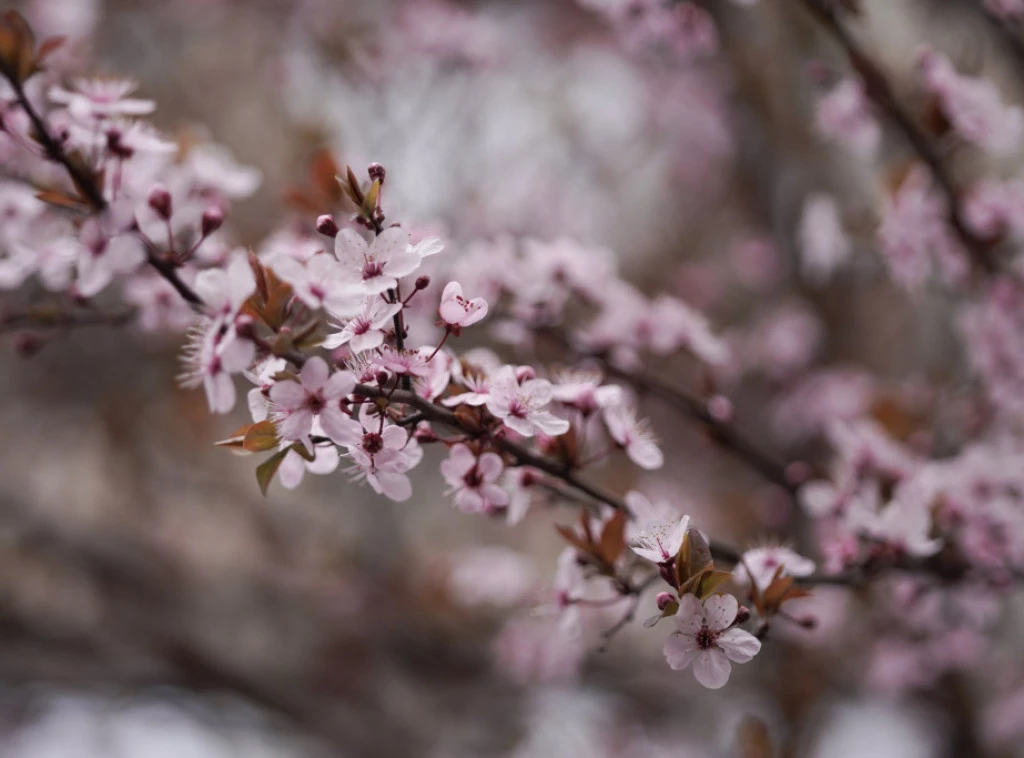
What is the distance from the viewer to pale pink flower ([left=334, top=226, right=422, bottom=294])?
2.81ft

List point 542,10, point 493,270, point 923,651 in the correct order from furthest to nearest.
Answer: point 542,10 < point 923,651 < point 493,270

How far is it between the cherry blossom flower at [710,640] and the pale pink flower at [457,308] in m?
0.40

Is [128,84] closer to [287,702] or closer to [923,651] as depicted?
[287,702]

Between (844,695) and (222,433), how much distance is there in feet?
10.8

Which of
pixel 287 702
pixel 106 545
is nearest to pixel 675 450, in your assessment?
pixel 287 702

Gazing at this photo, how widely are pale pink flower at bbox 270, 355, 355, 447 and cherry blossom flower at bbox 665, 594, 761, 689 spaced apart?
0.42m

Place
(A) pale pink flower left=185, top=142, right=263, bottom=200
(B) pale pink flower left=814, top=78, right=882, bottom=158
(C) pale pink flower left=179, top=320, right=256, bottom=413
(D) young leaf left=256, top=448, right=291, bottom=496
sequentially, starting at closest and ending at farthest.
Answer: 1. (C) pale pink flower left=179, top=320, right=256, bottom=413
2. (D) young leaf left=256, top=448, right=291, bottom=496
3. (A) pale pink flower left=185, top=142, right=263, bottom=200
4. (B) pale pink flower left=814, top=78, right=882, bottom=158

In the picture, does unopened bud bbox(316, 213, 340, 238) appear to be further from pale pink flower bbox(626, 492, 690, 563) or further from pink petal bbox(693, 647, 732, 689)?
pink petal bbox(693, 647, 732, 689)

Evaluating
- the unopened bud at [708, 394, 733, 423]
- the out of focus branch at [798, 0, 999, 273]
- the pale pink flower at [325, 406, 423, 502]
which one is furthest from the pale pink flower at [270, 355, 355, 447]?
the out of focus branch at [798, 0, 999, 273]

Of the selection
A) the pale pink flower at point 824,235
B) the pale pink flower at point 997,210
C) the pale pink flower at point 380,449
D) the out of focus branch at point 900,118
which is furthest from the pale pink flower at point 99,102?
the pale pink flower at point 824,235

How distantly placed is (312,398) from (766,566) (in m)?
0.66

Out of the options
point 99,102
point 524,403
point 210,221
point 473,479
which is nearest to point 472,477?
point 473,479

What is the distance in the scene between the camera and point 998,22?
1622 millimetres

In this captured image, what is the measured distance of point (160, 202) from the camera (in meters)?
0.93
